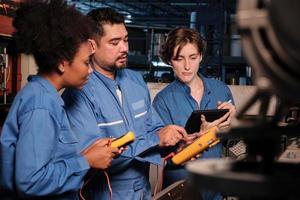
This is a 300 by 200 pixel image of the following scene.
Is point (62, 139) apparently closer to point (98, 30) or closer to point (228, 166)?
point (98, 30)

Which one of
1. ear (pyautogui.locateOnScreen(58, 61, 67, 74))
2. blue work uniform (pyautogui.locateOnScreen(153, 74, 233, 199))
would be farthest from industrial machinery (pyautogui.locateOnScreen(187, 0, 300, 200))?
blue work uniform (pyautogui.locateOnScreen(153, 74, 233, 199))

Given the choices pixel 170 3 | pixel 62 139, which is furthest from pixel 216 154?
pixel 170 3

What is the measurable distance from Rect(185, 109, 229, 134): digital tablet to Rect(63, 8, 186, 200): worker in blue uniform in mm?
104

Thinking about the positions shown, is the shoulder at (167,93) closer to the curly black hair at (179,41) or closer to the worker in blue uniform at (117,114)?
the curly black hair at (179,41)

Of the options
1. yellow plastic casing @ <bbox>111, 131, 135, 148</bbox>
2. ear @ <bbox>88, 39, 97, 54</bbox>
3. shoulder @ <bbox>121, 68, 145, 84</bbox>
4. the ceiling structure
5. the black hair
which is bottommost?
yellow plastic casing @ <bbox>111, 131, 135, 148</bbox>

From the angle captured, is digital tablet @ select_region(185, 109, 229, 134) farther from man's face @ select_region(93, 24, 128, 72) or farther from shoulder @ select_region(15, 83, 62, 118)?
shoulder @ select_region(15, 83, 62, 118)

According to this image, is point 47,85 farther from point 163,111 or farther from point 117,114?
point 163,111

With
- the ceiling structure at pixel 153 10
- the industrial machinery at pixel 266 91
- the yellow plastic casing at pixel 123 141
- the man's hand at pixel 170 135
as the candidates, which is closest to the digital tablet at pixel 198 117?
the man's hand at pixel 170 135

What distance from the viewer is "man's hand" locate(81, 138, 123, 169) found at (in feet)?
4.73

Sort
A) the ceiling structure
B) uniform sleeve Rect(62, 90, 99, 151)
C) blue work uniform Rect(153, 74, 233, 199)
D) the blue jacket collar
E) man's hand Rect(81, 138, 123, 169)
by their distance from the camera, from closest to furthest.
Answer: the blue jacket collar < man's hand Rect(81, 138, 123, 169) < uniform sleeve Rect(62, 90, 99, 151) < blue work uniform Rect(153, 74, 233, 199) < the ceiling structure

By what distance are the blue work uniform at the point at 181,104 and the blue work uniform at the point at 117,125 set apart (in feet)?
0.85

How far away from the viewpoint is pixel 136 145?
5.61ft

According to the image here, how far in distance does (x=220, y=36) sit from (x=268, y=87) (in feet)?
21.8

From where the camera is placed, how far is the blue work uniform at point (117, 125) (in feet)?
5.31
